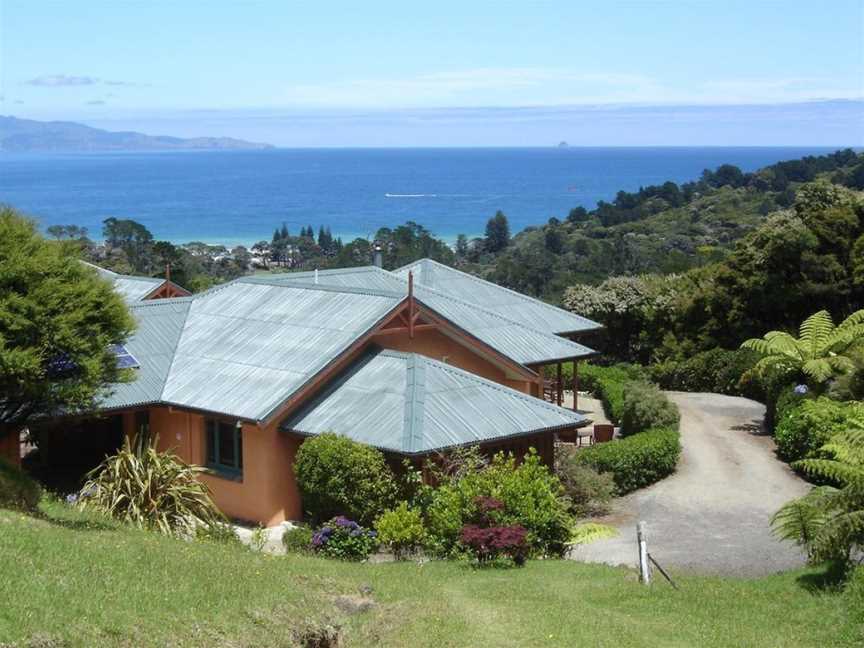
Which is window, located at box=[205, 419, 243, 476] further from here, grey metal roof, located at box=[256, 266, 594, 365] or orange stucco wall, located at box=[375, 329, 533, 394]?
grey metal roof, located at box=[256, 266, 594, 365]

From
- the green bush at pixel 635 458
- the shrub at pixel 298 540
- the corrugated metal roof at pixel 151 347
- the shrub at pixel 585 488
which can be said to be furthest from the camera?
the green bush at pixel 635 458

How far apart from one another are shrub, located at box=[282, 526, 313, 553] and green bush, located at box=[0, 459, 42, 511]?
4.28m

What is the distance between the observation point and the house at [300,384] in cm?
2262

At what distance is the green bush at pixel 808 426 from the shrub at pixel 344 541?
10203 mm

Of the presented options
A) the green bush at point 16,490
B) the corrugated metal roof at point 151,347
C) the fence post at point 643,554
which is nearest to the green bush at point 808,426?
the fence post at point 643,554

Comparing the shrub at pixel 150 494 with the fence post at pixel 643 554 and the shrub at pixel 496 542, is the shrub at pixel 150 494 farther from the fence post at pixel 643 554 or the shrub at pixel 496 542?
Result: the fence post at pixel 643 554

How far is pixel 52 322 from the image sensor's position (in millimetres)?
17406

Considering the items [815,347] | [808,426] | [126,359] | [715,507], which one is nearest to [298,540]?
[126,359]

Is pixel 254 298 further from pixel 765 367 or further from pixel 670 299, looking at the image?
pixel 670 299

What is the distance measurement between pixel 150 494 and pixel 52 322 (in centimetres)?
394

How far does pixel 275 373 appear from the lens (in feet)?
79.3

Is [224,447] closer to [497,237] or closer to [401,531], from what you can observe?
[401,531]

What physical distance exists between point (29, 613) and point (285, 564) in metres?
5.86

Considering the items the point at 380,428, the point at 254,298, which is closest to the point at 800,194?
the point at 254,298
